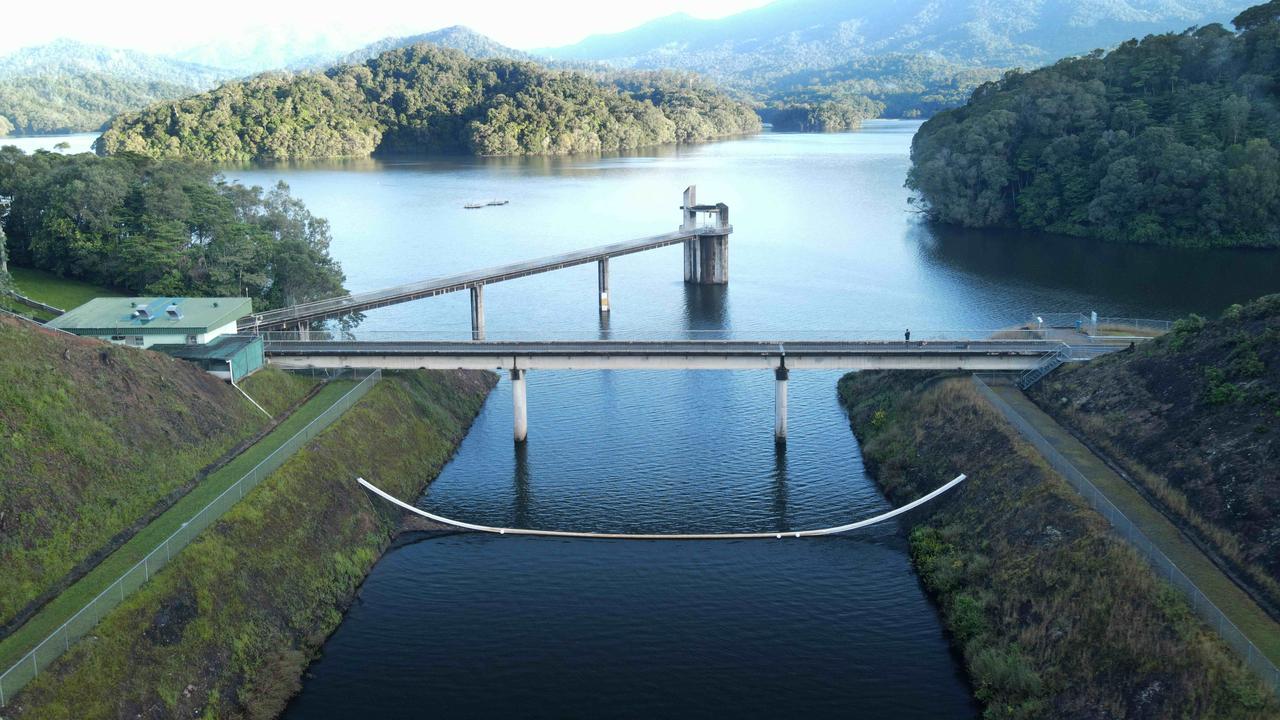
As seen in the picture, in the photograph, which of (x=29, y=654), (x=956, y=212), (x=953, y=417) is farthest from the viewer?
(x=956, y=212)

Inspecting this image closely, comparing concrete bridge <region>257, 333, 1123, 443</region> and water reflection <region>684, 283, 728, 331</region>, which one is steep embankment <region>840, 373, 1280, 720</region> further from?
water reflection <region>684, 283, 728, 331</region>

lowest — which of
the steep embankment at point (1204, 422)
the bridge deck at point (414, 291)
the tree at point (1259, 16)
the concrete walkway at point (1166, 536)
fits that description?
the concrete walkway at point (1166, 536)

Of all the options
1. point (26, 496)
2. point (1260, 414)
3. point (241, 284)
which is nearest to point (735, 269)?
point (241, 284)

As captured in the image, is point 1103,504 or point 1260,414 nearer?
point 1103,504

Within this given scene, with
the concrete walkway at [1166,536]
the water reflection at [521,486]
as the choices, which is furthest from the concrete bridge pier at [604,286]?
the concrete walkway at [1166,536]

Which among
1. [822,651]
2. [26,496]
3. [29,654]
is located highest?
[26,496]

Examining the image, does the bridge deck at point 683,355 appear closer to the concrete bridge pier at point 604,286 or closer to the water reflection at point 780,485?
the water reflection at point 780,485

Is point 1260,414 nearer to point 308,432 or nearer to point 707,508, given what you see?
point 707,508
